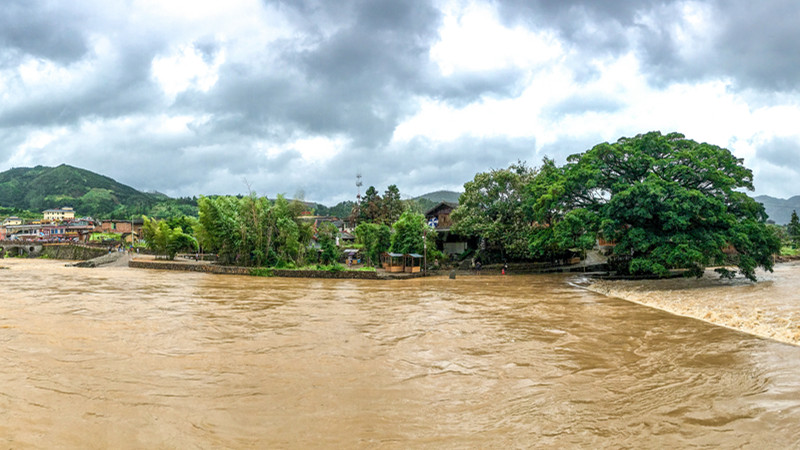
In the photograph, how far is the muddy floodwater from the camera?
4945 millimetres

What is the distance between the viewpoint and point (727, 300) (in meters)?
16.5

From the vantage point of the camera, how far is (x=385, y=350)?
899 centimetres

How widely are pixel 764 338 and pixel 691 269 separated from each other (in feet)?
47.6

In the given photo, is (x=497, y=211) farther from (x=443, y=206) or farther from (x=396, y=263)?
(x=443, y=206)

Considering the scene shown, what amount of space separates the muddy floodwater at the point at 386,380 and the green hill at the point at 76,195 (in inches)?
3631

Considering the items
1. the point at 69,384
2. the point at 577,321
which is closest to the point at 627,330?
the point at 577,321

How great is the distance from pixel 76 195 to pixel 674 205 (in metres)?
141

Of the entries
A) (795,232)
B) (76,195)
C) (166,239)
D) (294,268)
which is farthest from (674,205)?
(76,195)

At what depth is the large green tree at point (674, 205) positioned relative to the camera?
20922 millimetres

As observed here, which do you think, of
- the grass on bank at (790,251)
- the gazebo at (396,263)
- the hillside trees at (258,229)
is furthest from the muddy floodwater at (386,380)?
the grass on bank at (790,251)

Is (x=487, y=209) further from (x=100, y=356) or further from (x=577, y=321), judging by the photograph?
(x=100, y=356)

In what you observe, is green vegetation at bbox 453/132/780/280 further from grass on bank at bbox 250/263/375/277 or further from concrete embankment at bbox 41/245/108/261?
concrete embankment at bbox 41/245/108/261

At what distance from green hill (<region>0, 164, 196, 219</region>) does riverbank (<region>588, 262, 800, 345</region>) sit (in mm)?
91123

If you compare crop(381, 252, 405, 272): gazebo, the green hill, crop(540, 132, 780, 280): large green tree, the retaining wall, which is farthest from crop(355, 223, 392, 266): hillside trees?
the green hill
